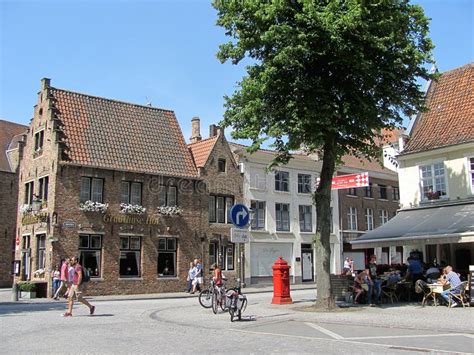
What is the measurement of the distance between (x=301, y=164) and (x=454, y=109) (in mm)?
17121

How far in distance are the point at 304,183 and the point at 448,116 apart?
57.3 feet

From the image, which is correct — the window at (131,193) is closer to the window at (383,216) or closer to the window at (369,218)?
the window at (369,218)

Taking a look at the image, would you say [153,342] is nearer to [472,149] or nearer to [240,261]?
[472,149]

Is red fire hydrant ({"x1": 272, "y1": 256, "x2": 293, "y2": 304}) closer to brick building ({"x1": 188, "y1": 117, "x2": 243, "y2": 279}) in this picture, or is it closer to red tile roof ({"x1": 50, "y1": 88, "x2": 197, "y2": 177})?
red tile roof ({"x1": 50, "y1": 88, "x2": 197, "y2": 177})

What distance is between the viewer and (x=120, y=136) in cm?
3216

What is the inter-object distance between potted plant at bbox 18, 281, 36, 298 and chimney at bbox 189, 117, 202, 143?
16923 millimetres

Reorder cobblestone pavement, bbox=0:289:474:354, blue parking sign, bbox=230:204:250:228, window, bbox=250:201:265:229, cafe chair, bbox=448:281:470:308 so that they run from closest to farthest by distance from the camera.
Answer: cobblestone pavement, bbox=0:289:474:354 → blue parking sign, bbox=230:204:250:228 → cafe chair, bbox=448:281:470:308 → window, bbox=250:201:265:229

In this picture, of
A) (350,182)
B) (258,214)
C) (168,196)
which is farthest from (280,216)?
(350,182)

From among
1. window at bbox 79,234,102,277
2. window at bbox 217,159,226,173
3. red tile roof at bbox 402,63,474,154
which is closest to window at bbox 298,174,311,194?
window at bbox 217,159,226,173

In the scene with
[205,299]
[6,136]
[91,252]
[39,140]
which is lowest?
[205,299]

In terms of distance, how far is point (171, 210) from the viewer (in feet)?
106

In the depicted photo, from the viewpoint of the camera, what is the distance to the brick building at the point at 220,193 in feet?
113

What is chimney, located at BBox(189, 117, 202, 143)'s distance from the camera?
131 feet

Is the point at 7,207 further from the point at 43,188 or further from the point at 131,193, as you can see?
the point at 131,193
